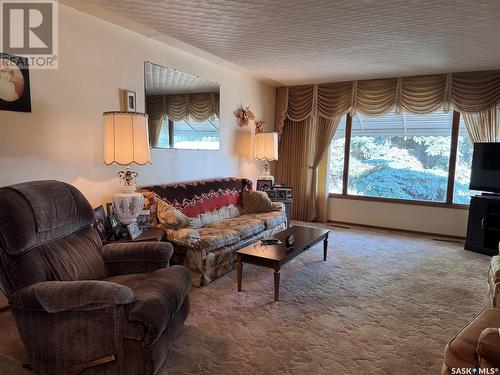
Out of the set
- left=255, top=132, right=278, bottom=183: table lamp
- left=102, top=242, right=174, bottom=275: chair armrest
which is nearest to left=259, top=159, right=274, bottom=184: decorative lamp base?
left=255, top=132, right=278, bottom=183: table lamp

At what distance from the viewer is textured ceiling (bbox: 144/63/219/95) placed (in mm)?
3723

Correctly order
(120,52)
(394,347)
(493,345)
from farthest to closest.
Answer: (120,52)
(394,347)
(493,345)

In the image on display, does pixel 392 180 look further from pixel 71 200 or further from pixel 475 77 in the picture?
pixel 71 200

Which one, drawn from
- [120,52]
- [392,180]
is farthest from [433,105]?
[120,52]

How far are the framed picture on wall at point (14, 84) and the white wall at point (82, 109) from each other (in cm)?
5

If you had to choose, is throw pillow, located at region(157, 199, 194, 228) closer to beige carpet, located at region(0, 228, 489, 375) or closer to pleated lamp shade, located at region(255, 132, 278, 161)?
beige carpet, located at region(0, 228, 489, 375)

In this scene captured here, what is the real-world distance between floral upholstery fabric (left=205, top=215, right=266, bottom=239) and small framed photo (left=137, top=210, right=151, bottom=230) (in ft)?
2.79

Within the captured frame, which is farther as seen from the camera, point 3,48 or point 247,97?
point 247,97

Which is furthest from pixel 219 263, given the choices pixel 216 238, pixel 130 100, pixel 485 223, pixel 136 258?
pixel 485 223

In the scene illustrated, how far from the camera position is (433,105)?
16.5 ft

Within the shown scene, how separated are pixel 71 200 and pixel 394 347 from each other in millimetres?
2355

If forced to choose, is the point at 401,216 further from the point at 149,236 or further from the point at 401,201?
A: the point at 149,236

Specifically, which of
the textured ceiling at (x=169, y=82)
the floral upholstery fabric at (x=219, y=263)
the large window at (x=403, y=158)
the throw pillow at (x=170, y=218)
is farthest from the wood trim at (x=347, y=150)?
the throw pillow at (x=170, y=218)

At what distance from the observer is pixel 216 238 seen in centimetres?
333
